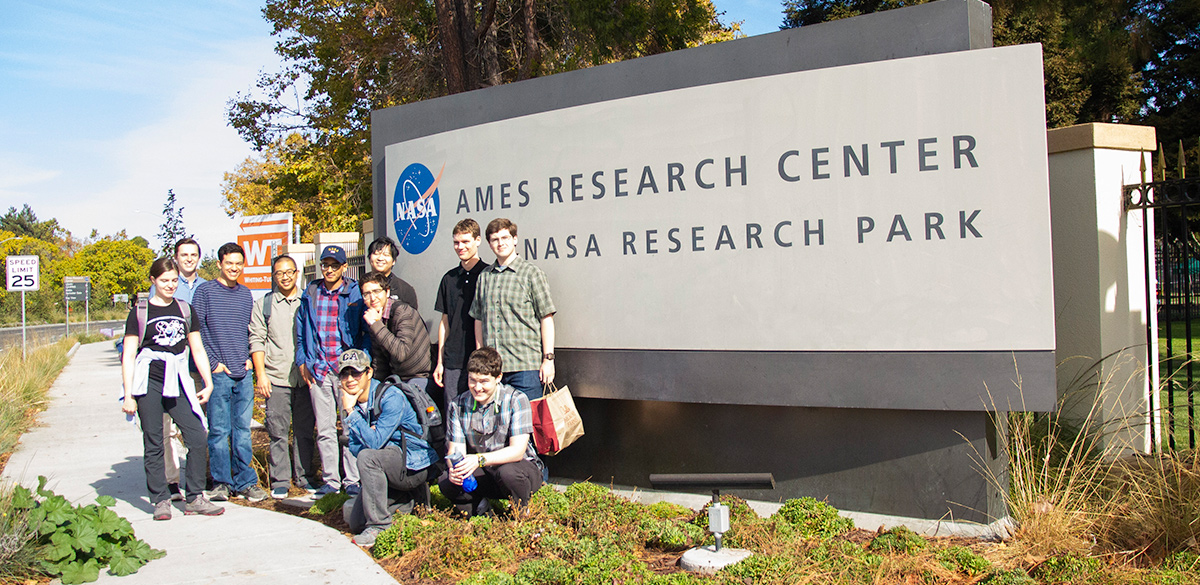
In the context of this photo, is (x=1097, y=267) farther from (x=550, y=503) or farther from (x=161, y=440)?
(x=161, y=440)

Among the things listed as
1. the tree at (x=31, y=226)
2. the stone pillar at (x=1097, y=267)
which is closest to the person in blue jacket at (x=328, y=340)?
the stone pillar at (x=1097, y=267)

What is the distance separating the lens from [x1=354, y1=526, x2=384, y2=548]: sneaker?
464 centimetres

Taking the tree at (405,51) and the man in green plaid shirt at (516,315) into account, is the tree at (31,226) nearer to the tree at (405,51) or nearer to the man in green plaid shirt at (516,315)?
the tree at (405,51)

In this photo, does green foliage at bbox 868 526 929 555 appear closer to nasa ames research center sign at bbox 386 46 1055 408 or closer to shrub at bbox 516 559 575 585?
nasa ames research center sign at bbox 386 46 1055 408

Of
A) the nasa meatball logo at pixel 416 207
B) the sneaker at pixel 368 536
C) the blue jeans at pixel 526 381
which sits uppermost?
the nasa meatball logo at pixel 416 207

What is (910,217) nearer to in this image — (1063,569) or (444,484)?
(1063,569)

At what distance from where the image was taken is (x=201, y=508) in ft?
17.8

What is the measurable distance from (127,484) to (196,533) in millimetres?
2049

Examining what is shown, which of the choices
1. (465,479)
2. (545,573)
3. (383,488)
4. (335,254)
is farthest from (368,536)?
(335,254)

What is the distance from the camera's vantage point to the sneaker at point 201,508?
5.43 m

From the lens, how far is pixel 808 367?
487 cm

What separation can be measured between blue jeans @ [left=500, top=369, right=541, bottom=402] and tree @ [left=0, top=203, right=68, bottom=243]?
102 metres

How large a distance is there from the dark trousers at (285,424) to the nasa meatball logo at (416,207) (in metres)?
1.38

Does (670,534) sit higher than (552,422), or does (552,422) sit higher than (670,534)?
(552,422)
